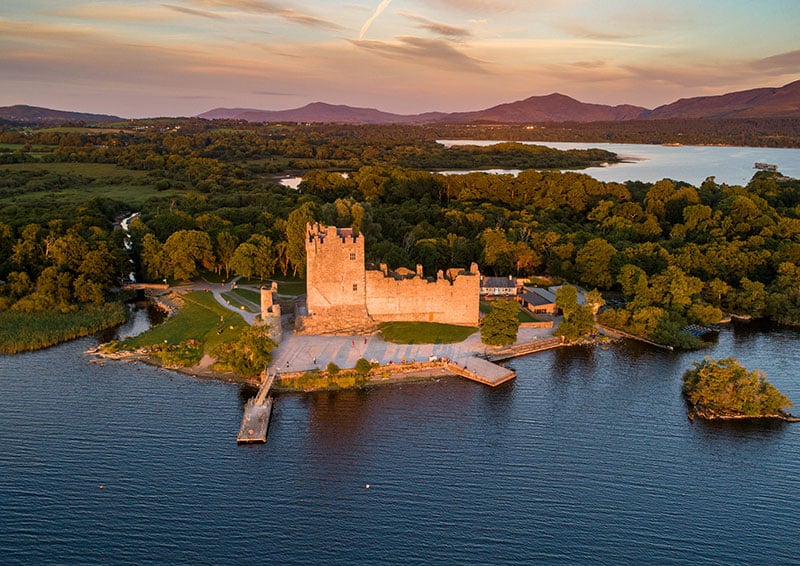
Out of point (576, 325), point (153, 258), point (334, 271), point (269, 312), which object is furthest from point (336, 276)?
point (153, 258)

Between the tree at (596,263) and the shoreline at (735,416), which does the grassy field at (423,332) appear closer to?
the shoreline at (735,416)

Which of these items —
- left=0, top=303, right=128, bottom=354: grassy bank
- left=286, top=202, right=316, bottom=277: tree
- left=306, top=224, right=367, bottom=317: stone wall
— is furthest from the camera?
left=286, top=202, right=316, bottom=277: tree

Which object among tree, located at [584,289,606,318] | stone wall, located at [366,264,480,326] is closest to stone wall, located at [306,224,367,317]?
stone wall, located at [366,264,480,326]

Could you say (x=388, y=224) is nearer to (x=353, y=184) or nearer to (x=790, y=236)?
(x=353, y=184)

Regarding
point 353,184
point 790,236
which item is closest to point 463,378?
point 790,236

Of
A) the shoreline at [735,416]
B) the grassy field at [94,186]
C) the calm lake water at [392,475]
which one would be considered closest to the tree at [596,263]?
the calm lake water at [392,475]

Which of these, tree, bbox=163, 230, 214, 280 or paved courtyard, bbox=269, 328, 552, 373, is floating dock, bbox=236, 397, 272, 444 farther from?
tree, bbox=163, 230, 214, 280
